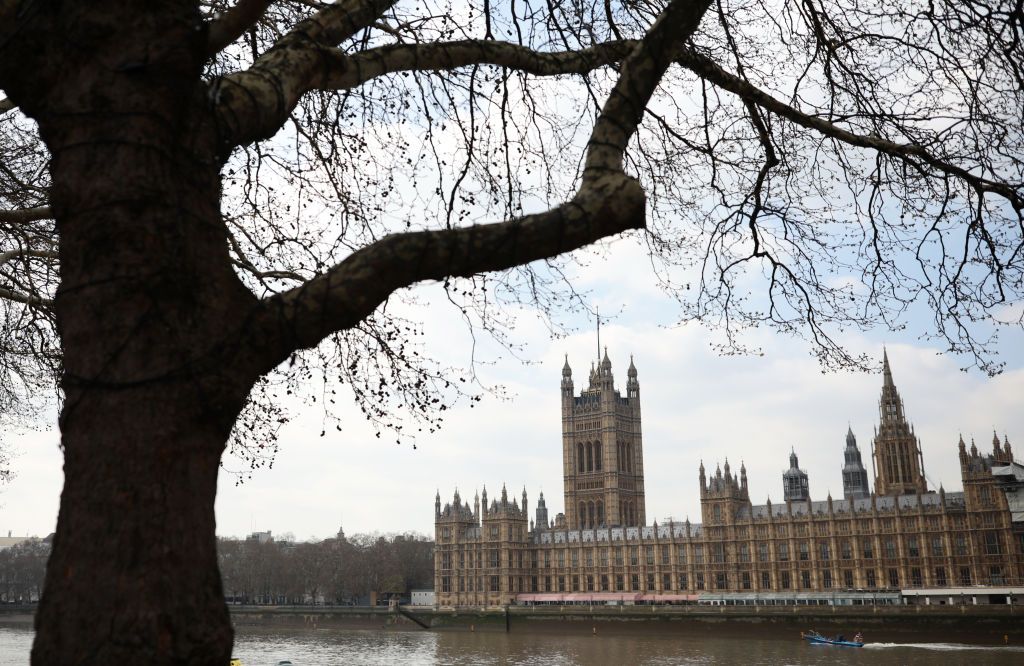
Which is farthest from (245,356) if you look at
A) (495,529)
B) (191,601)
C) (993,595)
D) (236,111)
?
(495,529)

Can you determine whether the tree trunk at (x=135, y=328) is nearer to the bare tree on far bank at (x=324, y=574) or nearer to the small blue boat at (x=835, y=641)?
the small blue boat at (x=835, y=641)

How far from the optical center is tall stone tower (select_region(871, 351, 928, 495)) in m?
81.4

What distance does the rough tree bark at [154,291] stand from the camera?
2.38 m

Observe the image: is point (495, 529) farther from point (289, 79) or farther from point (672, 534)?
point (289, 79)

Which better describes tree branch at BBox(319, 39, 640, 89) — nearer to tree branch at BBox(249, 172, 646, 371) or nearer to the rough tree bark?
the rough tree bark

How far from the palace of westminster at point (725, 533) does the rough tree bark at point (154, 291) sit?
6902 centimetres

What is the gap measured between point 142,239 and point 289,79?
1.10 metres

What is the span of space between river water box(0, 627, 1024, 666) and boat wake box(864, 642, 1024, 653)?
46 mm

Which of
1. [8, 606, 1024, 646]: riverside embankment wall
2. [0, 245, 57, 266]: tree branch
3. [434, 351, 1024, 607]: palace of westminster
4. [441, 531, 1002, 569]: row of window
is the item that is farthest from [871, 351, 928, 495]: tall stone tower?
[0, 245, 57, 266]: tree branch

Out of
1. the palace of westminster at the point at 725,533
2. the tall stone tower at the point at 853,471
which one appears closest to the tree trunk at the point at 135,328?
the palace of westminster at the point at 725,533

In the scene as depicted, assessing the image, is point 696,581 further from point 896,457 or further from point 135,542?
point 135,542

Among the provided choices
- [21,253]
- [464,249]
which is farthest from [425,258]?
[21,253]

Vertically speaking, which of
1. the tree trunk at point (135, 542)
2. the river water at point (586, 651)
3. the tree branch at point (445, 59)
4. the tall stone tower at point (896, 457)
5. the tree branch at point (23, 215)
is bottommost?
the river water at point (586, 651)

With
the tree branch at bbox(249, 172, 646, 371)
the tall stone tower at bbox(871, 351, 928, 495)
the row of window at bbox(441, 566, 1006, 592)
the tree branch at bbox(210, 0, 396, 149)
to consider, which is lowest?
the row of window at bbox(441, 566, 1006, 592)
